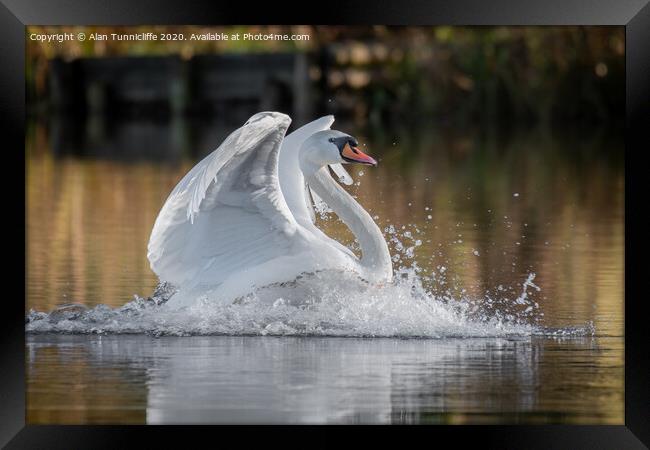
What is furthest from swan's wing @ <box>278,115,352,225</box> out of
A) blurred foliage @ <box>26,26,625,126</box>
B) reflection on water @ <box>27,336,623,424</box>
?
blurred foliage @ <box>26,26,625,126</box>

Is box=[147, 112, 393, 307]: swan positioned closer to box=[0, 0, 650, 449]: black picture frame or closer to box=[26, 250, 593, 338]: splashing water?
box=[26, 250, 593, 338]: splashing water

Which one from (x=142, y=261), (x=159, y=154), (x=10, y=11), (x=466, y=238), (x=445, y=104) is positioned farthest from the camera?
(x=445, y=104)

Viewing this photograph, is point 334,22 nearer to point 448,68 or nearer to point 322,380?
point 322,380

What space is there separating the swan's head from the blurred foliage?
15600 mm

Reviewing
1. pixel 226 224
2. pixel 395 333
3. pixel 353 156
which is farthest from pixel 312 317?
pixel 353 156

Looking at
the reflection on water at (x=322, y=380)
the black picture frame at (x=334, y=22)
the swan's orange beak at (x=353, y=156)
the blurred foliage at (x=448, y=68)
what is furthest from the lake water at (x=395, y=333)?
the blurred foliage at (x=448, y=68)

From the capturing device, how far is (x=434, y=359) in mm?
5734

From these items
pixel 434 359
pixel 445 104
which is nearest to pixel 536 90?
pixel 445 104

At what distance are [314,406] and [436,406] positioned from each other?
383 millimetres

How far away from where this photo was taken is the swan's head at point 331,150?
6.95 metres

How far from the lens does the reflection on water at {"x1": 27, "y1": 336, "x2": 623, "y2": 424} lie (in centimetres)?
471

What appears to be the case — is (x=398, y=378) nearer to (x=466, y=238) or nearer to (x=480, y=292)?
(x=480, y=292)

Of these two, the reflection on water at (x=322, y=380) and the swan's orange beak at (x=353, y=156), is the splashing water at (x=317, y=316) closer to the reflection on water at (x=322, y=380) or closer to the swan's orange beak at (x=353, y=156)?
the reflection on water at (x=322, y=380)

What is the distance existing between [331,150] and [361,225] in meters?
→ 0.36
